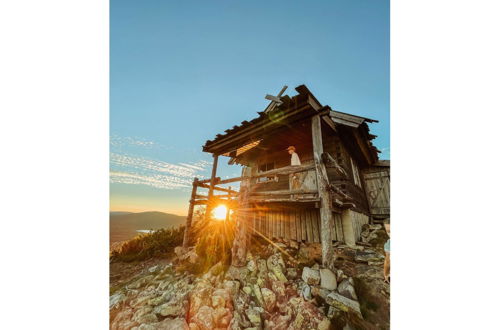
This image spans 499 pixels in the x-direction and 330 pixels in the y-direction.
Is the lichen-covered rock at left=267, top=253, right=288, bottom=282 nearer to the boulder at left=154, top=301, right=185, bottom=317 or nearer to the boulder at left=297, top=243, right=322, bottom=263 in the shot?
the boulder at left=297, top=243, right=322, bottom=263

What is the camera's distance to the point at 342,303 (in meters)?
2.83

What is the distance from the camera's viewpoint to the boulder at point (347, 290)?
9.94 ft

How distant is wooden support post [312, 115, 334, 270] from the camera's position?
373cm

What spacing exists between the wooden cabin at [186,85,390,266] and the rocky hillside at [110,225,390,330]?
2.61 feet

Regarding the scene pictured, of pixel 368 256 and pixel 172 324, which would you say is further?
pixel 368 256

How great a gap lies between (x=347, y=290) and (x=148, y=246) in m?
8.39

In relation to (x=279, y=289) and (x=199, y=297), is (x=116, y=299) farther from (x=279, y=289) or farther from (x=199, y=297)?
(x=279, y=289)

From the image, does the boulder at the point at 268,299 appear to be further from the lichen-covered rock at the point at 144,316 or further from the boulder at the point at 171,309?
the lichen-covered rock at the point at 144,316

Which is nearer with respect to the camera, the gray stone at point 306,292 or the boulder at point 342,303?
the boulder at point 342,303

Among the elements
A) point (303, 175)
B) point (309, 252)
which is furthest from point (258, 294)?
point (303, 175)

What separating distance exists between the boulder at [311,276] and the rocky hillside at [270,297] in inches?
0.7

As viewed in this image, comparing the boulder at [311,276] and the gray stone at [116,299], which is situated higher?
the boulder at [311,276]

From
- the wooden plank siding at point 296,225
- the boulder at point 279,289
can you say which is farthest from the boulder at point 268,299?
the wooden plank siding at point 296,225
